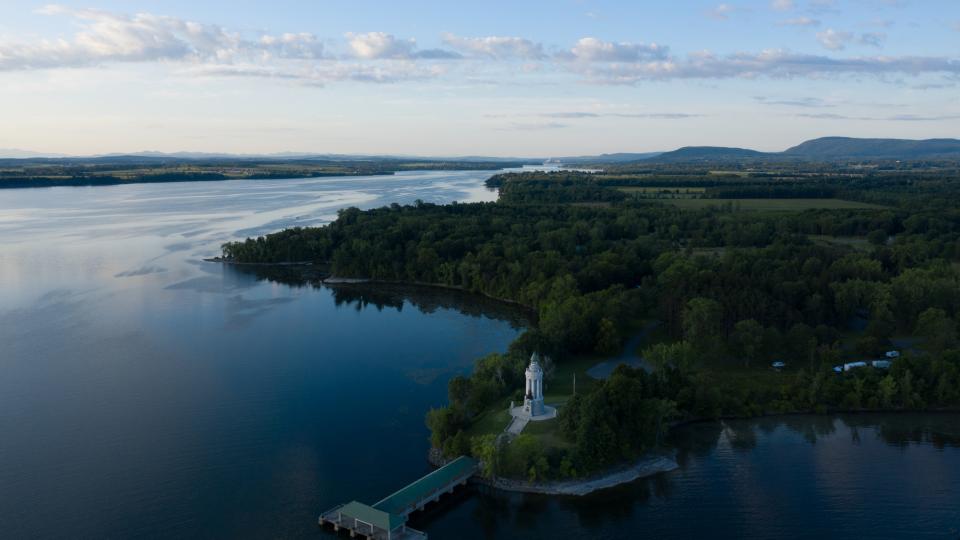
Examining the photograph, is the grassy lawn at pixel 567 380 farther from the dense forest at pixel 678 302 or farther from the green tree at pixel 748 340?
the green tree at pixel 748 340

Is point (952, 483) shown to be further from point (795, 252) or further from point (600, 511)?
point (795, 252)

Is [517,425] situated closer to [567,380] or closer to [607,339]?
[567,380]

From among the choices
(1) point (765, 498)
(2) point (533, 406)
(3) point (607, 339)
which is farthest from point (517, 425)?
(3) point (607, 339)

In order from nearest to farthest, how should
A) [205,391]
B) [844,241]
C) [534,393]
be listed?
1. [534,393]
2. [205,391]
3. [844,241]

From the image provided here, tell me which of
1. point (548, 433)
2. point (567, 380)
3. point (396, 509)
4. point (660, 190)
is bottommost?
point (396, 509)

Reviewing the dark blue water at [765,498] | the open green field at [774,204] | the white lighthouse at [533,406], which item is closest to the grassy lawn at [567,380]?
the white lighthouse at [533,406]
